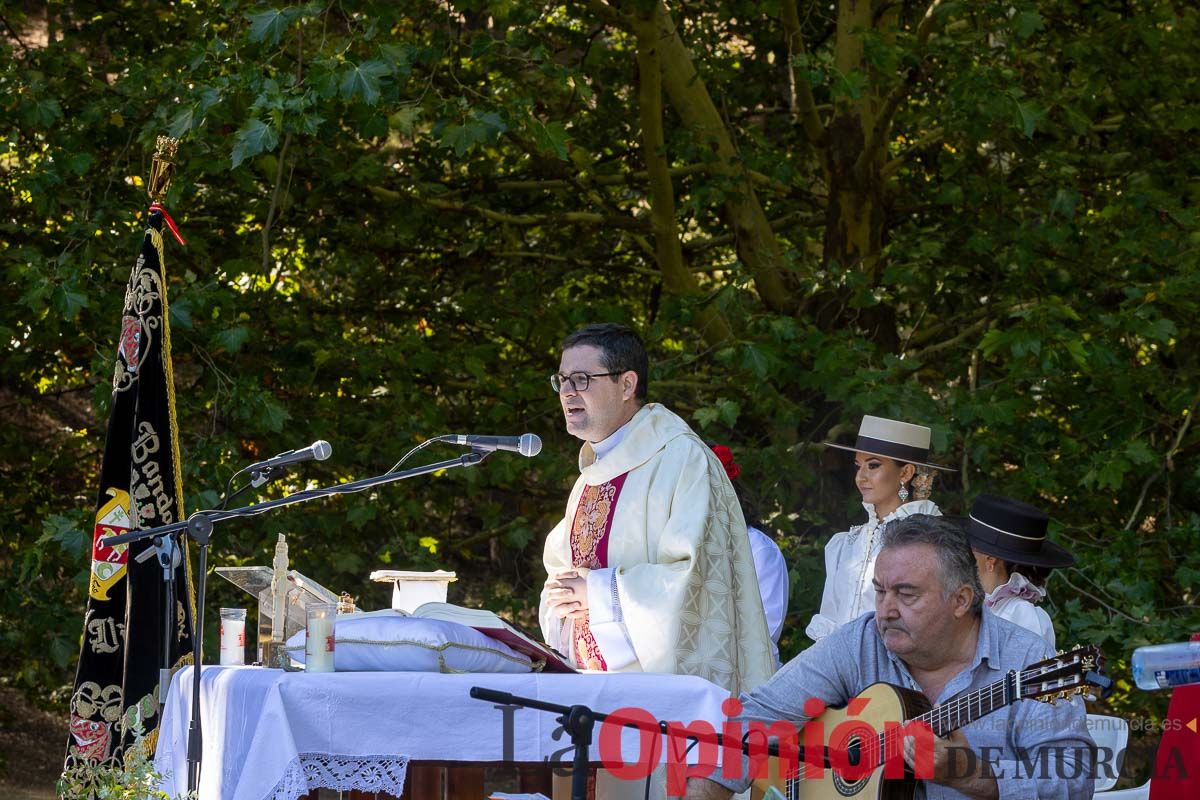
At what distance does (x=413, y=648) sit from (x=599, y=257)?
250 inches

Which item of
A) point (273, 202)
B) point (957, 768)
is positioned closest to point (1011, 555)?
point (957, 768)

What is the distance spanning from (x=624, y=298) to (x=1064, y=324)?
10.1ft

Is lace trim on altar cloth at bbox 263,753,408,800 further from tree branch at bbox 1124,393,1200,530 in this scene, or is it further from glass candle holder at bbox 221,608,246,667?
tree branch at bbox 1124,393,1200,530

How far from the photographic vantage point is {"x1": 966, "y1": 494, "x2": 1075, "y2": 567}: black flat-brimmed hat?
515 cm

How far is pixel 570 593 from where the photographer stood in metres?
4.70

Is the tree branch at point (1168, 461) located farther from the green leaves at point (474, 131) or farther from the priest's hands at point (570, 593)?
the priest's hands at point (570, 593)

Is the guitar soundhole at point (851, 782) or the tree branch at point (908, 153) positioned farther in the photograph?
the tree branch at point (908, 153)

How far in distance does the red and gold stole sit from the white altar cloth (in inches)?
37.1

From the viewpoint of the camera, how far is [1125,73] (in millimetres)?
8727

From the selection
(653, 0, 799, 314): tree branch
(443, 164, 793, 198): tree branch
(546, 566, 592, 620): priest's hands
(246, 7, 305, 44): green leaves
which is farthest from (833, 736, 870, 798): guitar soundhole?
(443, 164, 793, 198): tree branch

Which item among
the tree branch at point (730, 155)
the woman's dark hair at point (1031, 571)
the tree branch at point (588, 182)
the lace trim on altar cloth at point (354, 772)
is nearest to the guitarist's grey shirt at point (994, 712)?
the lace trim on altar cloth at point (354, 772)

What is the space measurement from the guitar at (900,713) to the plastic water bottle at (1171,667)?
66 cm

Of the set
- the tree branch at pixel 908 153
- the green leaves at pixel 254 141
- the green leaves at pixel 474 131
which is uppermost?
the tree branch at pixel 908 153

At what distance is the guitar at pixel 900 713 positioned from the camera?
311 centimetres
